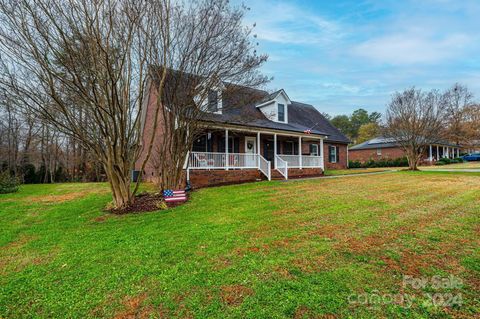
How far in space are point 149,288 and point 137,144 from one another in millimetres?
6050

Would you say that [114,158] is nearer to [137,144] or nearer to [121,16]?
[137,144]

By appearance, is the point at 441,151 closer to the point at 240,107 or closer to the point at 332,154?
the point at 332,154

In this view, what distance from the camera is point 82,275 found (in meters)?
3.32

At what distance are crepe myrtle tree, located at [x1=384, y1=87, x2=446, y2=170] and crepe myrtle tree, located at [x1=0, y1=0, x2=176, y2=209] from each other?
1785 centimetres

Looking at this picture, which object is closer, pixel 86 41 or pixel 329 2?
pixel 86 41

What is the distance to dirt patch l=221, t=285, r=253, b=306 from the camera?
257 cm

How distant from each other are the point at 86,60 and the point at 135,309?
6341mm

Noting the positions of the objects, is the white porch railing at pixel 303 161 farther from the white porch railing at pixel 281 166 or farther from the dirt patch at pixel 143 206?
the dirt patch at pixel 143 206

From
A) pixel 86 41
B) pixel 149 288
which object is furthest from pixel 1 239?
pixel 86 41

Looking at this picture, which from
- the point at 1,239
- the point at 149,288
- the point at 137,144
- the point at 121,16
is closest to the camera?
the point at 149,288

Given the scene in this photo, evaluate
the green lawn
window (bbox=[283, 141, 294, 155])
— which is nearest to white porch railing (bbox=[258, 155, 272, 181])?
window (bbox=[283, 141, 294, 155])

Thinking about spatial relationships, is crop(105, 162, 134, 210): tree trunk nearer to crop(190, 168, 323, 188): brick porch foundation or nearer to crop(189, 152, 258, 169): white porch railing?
crop(190, 168, 323, 188): brick porch foundation

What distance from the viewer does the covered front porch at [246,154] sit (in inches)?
497

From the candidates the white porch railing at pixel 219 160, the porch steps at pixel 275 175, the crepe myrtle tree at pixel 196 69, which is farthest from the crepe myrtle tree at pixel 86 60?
the porch steps at pixel 275 175
